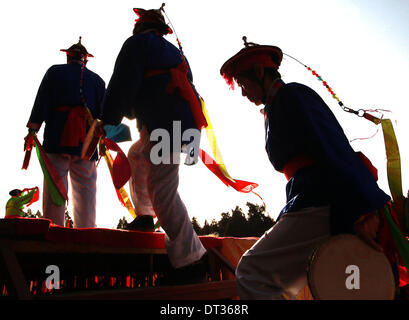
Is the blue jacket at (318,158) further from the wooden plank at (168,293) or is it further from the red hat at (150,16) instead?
the red hat at (150,16)

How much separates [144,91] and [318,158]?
1395mm

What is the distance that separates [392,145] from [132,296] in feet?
5.40

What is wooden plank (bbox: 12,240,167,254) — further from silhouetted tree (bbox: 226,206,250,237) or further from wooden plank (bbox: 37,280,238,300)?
silhouetted tree (bbox: 226,206,250,237)

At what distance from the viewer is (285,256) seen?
53.1 inches

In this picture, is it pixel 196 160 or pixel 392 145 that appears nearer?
pixel 392 145

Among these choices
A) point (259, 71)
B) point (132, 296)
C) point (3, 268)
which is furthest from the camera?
point (259, 71)

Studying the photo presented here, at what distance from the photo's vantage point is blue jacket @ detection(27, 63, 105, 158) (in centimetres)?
311

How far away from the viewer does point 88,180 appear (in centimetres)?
316

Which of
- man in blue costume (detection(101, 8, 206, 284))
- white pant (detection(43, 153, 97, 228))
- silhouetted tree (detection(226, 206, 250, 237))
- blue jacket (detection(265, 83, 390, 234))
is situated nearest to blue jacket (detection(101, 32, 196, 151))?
man in blue costume (detection(101, 8, 206, 284))

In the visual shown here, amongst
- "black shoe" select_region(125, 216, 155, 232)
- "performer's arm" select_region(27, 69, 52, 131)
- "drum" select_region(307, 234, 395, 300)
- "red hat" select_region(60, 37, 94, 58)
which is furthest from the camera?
"red hat" select_region(60, 37, 94, 58)

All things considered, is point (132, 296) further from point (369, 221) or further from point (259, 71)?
point (259, 71)

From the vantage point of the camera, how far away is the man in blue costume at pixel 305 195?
51.3 inches

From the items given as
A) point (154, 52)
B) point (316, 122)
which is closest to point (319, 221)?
point (316, 122)

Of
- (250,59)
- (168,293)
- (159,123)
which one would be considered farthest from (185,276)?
(250,59)
